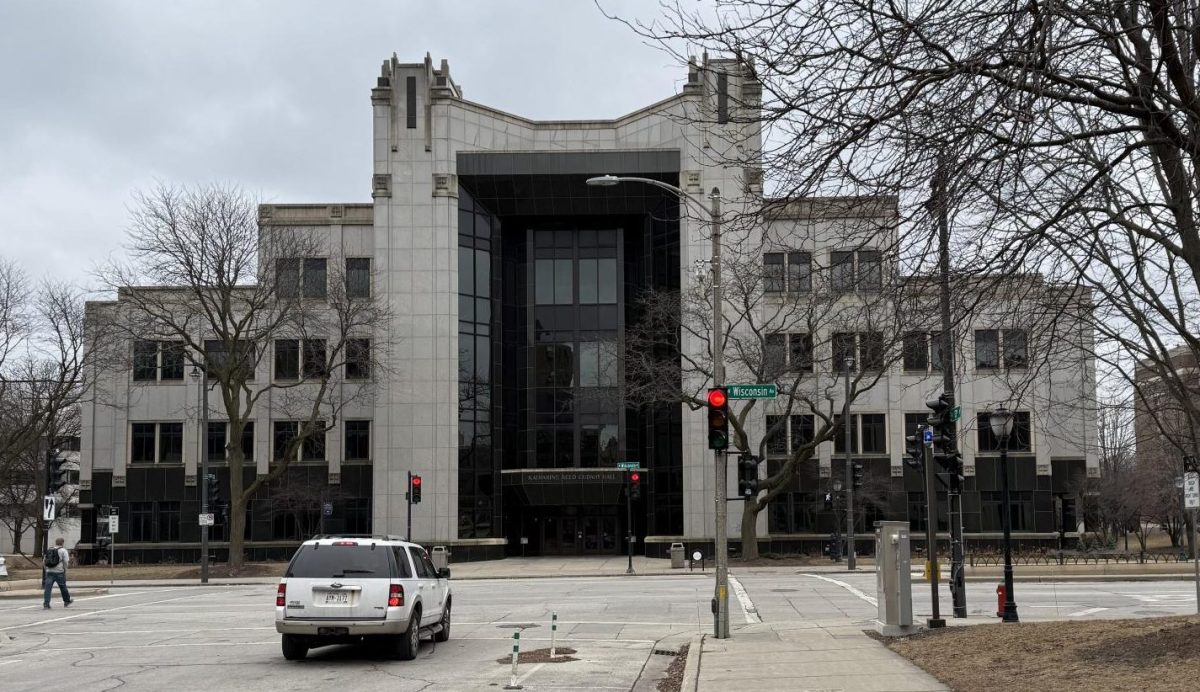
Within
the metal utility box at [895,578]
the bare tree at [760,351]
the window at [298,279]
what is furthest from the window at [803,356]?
the metal utility box at [895,578]

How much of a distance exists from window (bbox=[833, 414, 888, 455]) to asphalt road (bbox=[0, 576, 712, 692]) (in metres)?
24.6

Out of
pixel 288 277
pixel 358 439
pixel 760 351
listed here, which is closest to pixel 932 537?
pixel 760 351

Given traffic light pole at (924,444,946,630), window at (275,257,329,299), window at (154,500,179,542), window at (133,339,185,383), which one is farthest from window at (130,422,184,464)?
traffic light pole at (924,444,946,630)

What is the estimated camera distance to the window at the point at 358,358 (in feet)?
160

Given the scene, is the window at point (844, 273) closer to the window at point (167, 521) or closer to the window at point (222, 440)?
the window at point (222, 440)

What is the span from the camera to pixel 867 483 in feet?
176

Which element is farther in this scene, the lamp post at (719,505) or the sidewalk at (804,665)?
the lamp post at (719,505)

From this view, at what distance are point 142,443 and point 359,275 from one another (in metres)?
14.2

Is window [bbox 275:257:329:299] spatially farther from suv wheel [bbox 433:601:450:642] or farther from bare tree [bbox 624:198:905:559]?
suv wheel [bbox 433:601:450:642]

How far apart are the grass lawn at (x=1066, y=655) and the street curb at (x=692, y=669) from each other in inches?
108

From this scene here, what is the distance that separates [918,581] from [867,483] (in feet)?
69.9

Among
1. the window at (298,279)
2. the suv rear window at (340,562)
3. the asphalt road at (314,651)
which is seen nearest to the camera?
the asphalt road at (314,651)

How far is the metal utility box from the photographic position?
16938 mm

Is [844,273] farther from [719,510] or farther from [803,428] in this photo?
[803,428]
